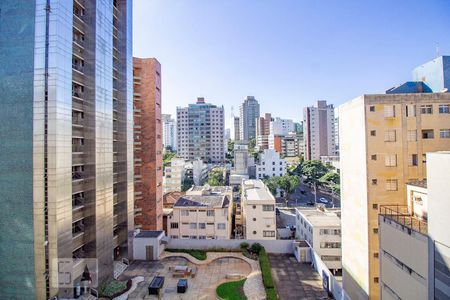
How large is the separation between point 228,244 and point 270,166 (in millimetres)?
64099

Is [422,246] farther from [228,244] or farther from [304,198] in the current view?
[304,198]

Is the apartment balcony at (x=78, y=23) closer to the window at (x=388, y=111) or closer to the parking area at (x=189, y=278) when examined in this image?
the parking area at (x=189, y=278)

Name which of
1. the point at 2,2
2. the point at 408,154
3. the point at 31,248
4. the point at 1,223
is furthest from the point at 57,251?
the point at 408,154

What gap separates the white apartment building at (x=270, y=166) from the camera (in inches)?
3789

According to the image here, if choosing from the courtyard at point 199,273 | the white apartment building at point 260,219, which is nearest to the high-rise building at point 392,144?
the courtyard at point 199,273

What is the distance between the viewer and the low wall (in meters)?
34.2

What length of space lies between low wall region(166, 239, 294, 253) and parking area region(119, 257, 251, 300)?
8.34 ft

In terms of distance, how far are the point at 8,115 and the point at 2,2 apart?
9.32 metres

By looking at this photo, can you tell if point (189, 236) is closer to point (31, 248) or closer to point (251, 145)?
point (31, 248)

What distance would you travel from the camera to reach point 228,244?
113 ft

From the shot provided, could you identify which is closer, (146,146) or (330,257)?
(330,257)

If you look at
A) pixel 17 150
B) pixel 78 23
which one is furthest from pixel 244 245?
pixel 78 23

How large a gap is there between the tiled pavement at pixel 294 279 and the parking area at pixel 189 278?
137 inches

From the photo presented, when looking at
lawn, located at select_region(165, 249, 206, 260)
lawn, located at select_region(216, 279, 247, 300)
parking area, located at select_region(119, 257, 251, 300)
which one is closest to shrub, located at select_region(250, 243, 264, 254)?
parking area, located at select_region(119, 257, 251, 300)
